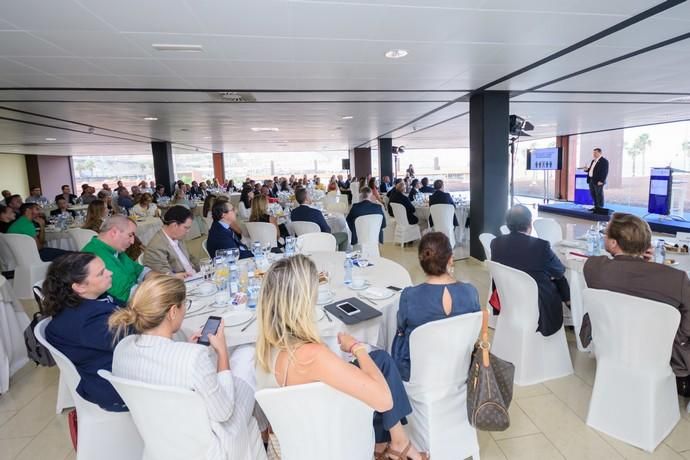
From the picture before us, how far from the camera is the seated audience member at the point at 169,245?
3047mm

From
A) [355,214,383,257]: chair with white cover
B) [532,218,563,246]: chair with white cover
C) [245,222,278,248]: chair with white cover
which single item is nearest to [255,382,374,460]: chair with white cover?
[532,218,563,246]: chair with white cover

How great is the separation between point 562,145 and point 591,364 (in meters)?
14.2

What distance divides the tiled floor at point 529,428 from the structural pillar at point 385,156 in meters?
11.4

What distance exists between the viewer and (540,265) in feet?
8.84

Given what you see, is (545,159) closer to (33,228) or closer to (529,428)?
(529,428)

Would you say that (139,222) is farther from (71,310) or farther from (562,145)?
(562,145)

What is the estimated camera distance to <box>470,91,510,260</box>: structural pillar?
5.80m

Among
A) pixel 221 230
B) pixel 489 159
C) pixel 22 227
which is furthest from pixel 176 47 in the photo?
pixel 489 159

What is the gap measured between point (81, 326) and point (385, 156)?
1316 cm

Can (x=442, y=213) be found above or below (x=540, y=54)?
below

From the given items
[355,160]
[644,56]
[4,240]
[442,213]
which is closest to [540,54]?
[644,56]

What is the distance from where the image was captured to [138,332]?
1527mm

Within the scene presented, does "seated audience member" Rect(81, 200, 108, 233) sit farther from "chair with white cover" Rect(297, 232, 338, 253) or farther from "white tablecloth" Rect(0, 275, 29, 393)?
"chair with white cover" Rect(297, 232, 338, 253)

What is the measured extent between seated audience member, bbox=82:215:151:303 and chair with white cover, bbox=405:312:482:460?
2024 mm
